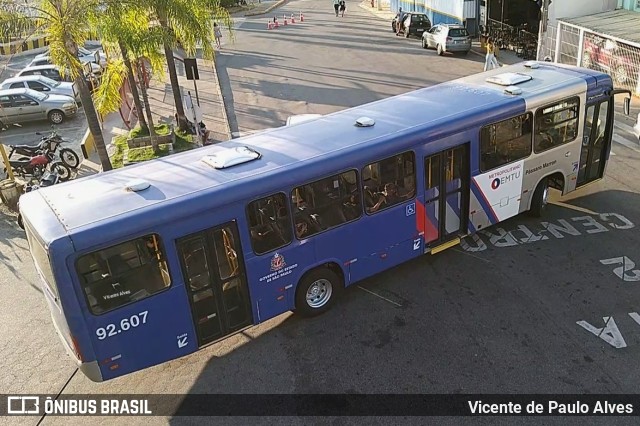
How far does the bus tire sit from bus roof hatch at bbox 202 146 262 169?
2.06m

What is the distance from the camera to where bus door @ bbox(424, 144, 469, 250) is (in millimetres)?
9602

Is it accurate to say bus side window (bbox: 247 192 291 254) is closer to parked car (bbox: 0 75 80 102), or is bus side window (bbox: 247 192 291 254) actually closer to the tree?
the tree

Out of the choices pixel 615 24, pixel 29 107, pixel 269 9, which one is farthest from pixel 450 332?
pixel 269 9

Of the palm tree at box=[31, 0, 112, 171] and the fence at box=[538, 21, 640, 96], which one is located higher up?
the palm tree at box=[31, 0, 112, 171]

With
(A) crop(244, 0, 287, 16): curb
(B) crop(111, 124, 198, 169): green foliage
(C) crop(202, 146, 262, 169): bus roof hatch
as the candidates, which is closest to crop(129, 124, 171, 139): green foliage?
(B) crop(111, 124, 198, 169): green foliage

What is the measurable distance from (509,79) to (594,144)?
2469 mm

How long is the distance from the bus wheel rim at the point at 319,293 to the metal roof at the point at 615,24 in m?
15.3

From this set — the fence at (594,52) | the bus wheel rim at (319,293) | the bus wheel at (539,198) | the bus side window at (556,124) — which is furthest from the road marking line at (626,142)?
the bus wheel rim at (319,293)

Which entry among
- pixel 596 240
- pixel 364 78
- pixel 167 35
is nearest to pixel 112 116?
pixel 167 35

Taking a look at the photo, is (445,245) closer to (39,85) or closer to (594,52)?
(594,52)

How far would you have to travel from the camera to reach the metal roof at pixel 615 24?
19083 mm

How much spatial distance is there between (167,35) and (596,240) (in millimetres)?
12512

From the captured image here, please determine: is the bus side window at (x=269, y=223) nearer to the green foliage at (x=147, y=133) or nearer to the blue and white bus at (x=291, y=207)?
the blue and white bus at (x=291, y=207)

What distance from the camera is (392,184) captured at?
9.16m
